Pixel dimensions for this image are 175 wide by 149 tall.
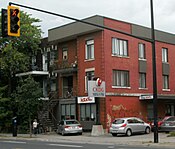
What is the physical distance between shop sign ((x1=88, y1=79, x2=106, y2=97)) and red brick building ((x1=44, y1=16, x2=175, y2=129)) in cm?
196

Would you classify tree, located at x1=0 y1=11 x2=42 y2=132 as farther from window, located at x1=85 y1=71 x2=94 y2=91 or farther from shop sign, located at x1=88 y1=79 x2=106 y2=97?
shop sign, located at x1=88 y1=79 x2=106 y2=97

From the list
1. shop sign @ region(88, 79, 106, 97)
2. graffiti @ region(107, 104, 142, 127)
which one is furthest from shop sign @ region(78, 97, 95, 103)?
shop sign @ region(88, 79, 106, 97)

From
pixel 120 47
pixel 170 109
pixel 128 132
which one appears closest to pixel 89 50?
pixel 120 47

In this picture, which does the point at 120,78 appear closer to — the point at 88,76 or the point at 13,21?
the point at 88,76

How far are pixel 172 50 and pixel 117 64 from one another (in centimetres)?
970

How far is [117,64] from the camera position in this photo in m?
37.0

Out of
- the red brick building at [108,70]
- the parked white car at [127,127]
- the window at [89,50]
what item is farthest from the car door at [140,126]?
the window at [89,50]

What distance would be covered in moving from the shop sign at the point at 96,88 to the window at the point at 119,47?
4.95 metres

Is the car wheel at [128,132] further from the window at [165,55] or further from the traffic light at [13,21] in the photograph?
the traffic light at [13,21]

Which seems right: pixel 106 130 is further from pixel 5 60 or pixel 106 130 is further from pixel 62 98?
pixel 5 60

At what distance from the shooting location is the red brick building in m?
36.1

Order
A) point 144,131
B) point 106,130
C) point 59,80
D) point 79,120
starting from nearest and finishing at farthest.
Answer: point 144,131 → point 106,130 → point 79,120 → point 59,80

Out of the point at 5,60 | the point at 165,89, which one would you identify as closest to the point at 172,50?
the point at 165,89

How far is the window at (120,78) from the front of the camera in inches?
1456
